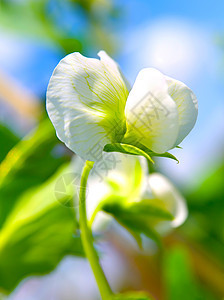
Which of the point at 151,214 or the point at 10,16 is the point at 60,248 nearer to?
the point at 151,214

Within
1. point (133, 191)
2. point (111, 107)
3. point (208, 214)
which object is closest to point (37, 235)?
point (133, 191)

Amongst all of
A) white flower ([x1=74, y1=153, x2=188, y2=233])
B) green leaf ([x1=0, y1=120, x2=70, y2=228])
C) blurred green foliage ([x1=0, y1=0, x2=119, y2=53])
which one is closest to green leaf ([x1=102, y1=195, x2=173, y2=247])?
white flower ([x1=74, y1=153, x2=188, y2=233])

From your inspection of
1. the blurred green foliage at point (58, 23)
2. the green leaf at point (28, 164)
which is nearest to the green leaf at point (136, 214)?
the green leaf at point (28, 164)

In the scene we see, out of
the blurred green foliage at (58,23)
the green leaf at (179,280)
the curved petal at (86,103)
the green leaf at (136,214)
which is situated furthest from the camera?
the blurred green foliage at (58,23)

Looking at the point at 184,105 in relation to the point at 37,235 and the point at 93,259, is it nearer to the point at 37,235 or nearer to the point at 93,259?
the point at 93,259

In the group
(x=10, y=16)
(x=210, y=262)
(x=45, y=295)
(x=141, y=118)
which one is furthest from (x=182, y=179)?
(x=141, y=118)

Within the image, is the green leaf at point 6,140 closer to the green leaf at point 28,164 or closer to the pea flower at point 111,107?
the green leaf at point 28,164

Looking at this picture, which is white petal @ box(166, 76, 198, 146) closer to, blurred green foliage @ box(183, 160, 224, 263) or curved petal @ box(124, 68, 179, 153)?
curved petal @ box(124, 68, 179, 153)
